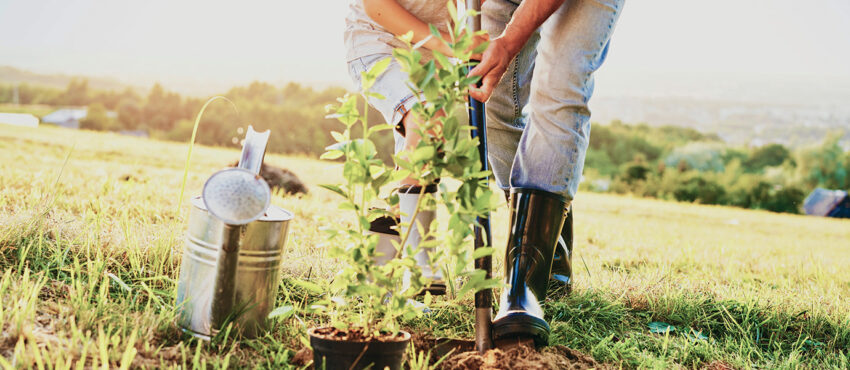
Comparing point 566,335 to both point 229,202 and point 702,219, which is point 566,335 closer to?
point 229,202

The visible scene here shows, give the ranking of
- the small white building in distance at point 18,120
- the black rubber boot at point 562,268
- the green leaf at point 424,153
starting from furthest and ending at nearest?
Answer: 1. the small white building in distance at point 18,120
2. the black rubber boot at point 562,268
3. the green leaf at point 424,153

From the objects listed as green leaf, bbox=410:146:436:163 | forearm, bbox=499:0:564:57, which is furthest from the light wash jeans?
green leaf, bbox=410:146:436:163

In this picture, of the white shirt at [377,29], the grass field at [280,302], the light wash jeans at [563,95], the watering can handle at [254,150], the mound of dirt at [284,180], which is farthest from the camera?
the mound of dirt at [284,180]

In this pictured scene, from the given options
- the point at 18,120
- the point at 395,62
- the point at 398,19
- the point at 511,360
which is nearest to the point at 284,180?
the point at 395,62

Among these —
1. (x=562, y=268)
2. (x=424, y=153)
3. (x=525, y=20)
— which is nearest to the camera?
(x=424, y=153)

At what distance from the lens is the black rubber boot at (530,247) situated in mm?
1985

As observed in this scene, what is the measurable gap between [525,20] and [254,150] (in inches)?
37.6

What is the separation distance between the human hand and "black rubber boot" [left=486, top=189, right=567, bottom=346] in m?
0.38

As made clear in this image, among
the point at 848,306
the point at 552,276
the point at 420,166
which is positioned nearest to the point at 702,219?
the point at 848,306

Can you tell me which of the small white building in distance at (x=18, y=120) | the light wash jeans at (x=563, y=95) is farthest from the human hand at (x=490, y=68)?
the small white building in distance at (x=18, y=120)

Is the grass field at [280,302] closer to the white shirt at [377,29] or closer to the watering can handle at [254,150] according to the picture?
the watering can handle at [254,150]

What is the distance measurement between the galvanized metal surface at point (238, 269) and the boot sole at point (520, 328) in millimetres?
654

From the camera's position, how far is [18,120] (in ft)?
37.8

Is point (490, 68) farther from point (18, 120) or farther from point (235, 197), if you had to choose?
point (18, 120)
